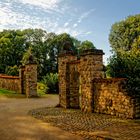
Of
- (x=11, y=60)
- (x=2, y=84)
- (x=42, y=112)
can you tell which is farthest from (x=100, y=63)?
(x=11, y=60)

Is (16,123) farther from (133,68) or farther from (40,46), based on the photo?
(40,46)

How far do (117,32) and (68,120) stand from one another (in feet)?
147

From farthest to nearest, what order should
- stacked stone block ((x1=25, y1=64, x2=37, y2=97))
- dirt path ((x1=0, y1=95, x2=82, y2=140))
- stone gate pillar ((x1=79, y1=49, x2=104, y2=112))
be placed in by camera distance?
stacked stone block ((x1=25, y1=64, x2=37, y2=97)) → stone gate pillar ((x1=79, y1=49, x2=104, y2=112)) → dirt path ((x1=0, y1=95, x2=82, y2=140))

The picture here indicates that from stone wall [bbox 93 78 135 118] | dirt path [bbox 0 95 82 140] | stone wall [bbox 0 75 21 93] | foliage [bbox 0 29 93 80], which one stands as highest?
foliage [bbox 0 29 93 80]

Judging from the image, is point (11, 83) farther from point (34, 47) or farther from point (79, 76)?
point (34, 47)

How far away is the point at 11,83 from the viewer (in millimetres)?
29078

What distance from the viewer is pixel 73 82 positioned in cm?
1703

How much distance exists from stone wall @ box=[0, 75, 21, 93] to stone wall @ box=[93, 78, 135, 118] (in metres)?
14.2

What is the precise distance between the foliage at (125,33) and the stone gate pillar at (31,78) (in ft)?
96.1

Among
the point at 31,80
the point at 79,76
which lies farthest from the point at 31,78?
the point at 79,76

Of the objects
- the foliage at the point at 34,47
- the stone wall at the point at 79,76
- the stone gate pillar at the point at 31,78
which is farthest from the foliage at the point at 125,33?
the stone wall at the point at 79,76

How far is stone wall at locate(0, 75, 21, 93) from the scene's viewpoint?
27936 mm

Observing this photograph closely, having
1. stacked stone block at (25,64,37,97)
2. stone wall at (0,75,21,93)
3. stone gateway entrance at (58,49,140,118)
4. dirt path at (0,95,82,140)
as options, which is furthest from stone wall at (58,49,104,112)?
stone wall at (0,75,21,93)

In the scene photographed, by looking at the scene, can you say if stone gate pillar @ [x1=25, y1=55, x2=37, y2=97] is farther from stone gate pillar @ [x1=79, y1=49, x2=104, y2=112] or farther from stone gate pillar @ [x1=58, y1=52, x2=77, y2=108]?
stone gate pillar @ [x1=79, y1=49, x2=104, y2=112]
